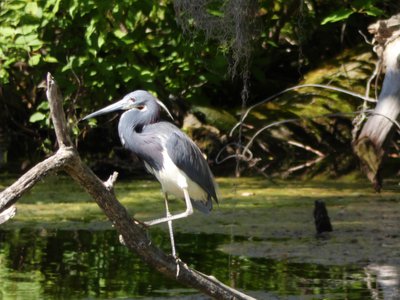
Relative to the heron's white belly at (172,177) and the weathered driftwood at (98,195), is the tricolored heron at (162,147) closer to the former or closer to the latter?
the heron's white belly at (172,177)

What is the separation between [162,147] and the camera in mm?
5738

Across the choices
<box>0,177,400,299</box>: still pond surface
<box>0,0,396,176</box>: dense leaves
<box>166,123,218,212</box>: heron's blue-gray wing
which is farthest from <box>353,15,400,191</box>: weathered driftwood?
<box>166,123,218,212</box>: heron's blue-gray wing

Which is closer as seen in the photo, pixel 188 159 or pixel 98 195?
pixel 98 195

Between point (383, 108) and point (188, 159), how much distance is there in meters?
3.16

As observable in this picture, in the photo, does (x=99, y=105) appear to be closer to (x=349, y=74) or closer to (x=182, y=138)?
(x=349, y=74)

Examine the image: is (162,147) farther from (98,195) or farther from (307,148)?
(307,148)

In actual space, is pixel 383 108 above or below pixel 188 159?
above

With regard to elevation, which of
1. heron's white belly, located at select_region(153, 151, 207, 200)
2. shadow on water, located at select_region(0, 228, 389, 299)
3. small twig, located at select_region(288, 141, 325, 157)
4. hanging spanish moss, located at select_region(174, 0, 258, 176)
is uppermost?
hanging spanish moss, located at select_region(174, 0, 258, 176)

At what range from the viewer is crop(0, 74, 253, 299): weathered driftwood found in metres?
3.83

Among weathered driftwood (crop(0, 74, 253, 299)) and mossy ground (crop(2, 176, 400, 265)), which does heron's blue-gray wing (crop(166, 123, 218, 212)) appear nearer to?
weathered driftwood (crop(0, 74, 253, 299))

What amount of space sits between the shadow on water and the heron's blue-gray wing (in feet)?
2.23

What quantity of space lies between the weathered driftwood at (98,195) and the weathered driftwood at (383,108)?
155 inches

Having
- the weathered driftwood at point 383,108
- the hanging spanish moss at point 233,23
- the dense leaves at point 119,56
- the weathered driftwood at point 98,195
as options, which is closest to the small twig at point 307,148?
the dense leaves at point 119,56

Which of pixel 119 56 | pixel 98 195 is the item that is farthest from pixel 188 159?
pixel 119 56
